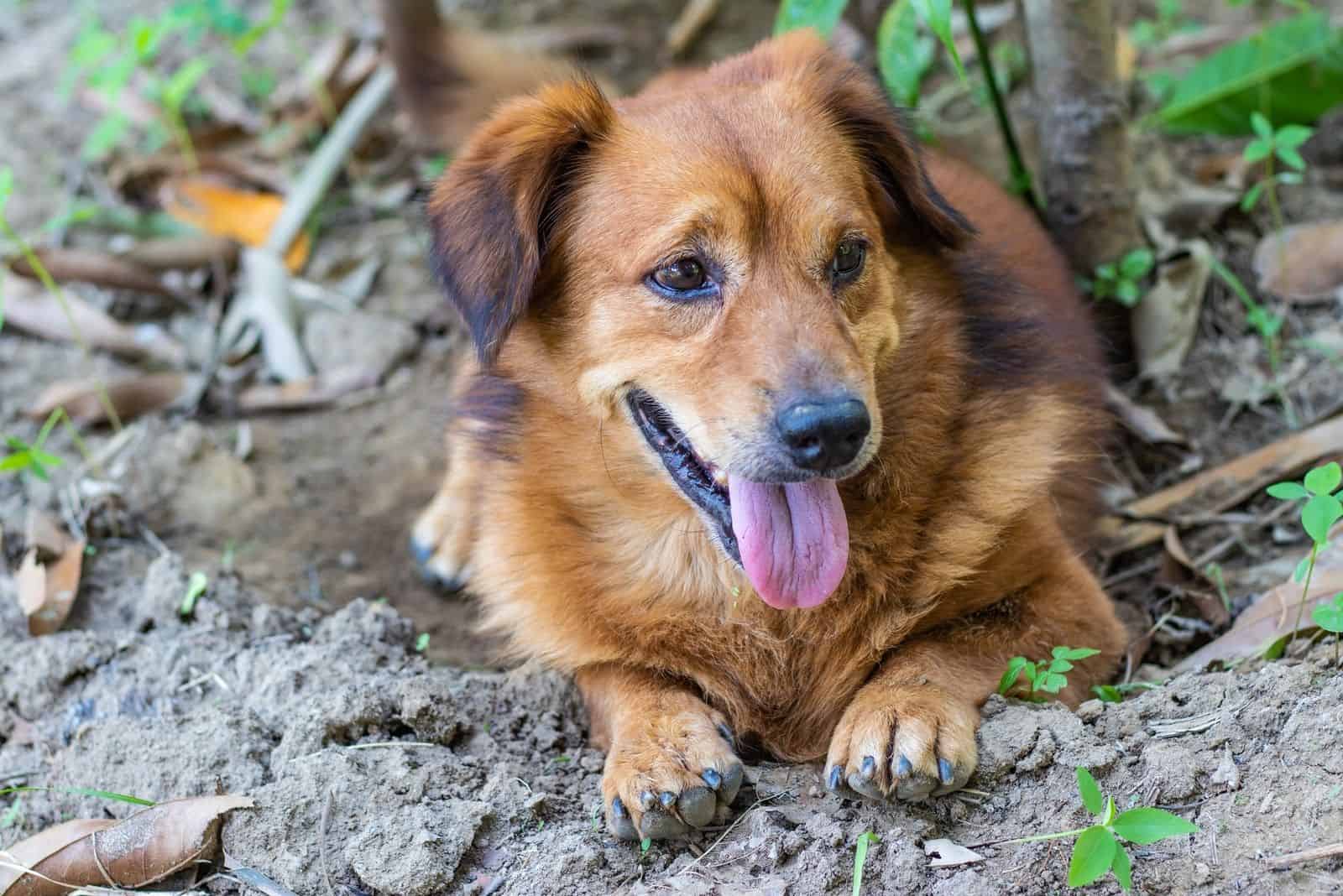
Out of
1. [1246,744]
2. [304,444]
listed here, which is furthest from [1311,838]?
[304,444]

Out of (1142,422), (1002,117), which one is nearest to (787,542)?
(1142,422)

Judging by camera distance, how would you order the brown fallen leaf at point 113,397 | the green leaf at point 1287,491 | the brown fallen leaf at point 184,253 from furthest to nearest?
the brown fallen leaf at point 184,253
the brown fallen leaf at point 113,397
the green leaf at point 1287,491

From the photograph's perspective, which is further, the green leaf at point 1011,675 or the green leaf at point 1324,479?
the green leaf at point 1011,675

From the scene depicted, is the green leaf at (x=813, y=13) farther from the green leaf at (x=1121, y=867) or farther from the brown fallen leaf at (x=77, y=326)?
the brown fallen leaf at (x=77, y=326)

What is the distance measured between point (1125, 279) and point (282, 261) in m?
3.36

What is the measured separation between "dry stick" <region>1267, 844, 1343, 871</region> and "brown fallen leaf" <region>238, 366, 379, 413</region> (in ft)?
12.1

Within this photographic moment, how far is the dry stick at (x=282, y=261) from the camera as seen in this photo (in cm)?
510

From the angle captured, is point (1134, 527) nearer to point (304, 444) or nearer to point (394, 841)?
point (394, 841)

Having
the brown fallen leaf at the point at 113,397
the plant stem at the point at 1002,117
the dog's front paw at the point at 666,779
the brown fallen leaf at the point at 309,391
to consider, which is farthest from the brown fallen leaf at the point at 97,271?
the dog's front paw at the point at 666,779

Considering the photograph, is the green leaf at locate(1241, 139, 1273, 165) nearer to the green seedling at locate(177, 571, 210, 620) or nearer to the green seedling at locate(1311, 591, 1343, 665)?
the green seedling at locate(1311, 591, 1343, 665)

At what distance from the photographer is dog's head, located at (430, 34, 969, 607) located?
8.89ft

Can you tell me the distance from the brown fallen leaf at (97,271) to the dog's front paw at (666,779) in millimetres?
3525

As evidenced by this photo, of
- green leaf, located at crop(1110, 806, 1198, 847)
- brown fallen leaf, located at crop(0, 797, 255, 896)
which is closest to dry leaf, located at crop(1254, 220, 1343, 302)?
green leaf, located at crop(1110, 806, 1198, 847)

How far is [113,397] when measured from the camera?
4633 millimetres
